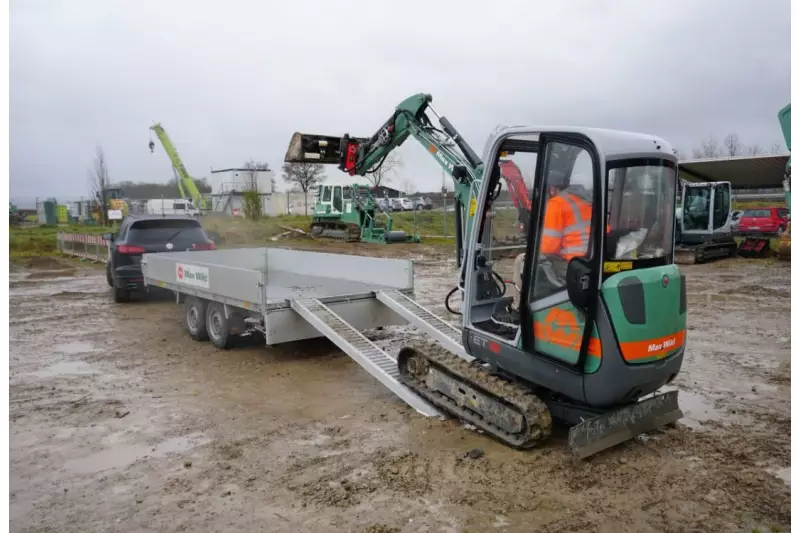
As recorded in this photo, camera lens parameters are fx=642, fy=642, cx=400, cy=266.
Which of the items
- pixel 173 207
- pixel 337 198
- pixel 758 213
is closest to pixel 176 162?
pixel 173 207

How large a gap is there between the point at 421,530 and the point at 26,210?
51071mm

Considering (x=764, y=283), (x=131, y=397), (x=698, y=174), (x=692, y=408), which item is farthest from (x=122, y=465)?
(x=698, y=174)

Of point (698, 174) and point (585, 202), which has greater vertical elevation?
point (698, 174)

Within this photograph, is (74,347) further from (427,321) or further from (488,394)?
(488,394)

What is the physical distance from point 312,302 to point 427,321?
1.39 metres

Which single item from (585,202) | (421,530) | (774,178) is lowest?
(421,530)

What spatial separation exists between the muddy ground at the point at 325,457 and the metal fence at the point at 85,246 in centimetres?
1303

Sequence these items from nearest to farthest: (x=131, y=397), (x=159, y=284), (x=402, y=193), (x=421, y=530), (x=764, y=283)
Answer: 1. (x=421, y=530)
2. (x=131, y=397)
3. (x=159, y=284)
4. (x=764, y=283)
5. (x=402, y=193)

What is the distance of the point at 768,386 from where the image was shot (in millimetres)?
6891

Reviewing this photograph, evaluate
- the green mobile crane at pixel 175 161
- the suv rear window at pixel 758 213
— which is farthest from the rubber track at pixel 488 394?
the green mobile crane at pixel 175 161

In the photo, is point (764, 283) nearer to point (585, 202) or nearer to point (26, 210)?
point (585, 202)

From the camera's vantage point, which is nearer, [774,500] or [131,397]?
[774,500]

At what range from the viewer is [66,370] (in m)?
7.71

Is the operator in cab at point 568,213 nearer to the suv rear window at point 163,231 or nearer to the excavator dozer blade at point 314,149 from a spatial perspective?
the excavator dozer blade at point 314,149
